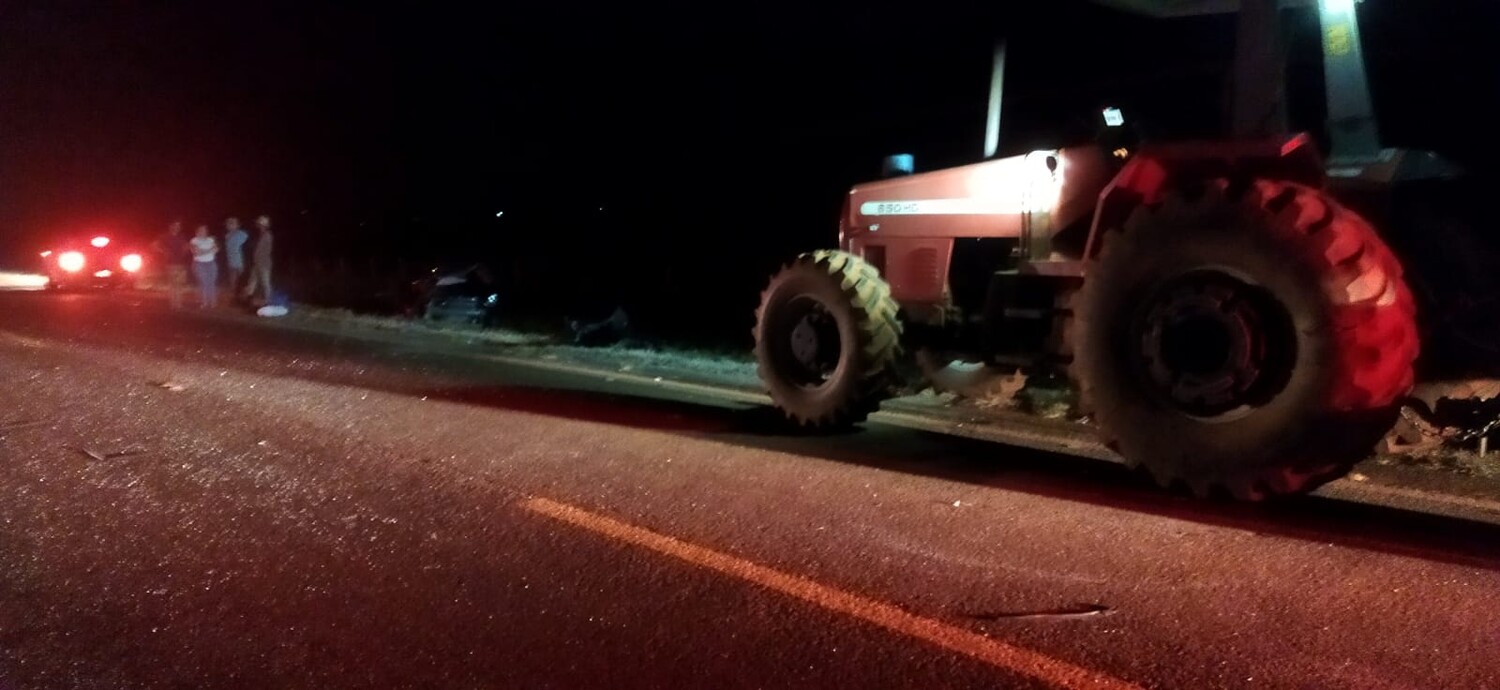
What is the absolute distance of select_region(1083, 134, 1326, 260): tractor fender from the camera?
7.45m

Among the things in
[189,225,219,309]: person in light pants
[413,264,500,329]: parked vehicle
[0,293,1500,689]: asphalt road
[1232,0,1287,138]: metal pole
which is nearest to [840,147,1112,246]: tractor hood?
[1232,0,1287,138]: metal pole

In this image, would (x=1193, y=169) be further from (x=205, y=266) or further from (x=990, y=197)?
(x=205, y=266)

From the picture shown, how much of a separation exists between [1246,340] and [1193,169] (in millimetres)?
1351

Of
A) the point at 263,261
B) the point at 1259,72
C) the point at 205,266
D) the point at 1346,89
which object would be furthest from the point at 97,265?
the point at 1346,89

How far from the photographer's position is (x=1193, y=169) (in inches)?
308

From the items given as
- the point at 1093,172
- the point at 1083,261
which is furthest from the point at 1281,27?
the point at 1083,261

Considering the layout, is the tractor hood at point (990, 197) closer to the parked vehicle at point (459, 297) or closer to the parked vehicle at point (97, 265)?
the parked vehicle at point (459, 297)

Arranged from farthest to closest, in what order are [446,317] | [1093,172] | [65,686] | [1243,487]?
[446,317], [1093,172], [1243,487], [65,686]

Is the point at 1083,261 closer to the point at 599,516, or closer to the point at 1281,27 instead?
the point at 1281,27

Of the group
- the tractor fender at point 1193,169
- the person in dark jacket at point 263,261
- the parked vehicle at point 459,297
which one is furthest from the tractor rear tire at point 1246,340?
the person in dark jacket at point 263,261

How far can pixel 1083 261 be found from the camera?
26.9 ft

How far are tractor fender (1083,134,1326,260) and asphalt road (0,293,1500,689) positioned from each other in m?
1.57

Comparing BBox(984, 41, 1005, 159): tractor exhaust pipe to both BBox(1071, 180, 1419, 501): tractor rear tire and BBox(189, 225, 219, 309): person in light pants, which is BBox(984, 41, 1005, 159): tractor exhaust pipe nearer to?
BBox(1071, 180, 1419, 501): tractor rear tire

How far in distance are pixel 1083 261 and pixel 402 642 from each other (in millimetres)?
4739
